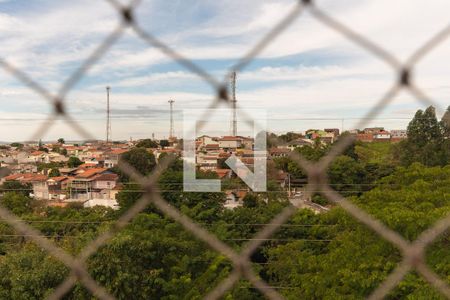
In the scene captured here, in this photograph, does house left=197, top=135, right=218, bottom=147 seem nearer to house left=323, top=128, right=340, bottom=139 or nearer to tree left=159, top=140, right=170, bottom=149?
tree left=159, top=140, right=170, bottom=149

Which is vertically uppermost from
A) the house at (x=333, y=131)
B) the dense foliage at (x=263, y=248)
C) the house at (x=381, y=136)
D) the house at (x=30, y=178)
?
the house at (x=333, y=131)

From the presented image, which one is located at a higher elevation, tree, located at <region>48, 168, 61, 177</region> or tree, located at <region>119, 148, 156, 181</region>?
tree, located at <region>119, 148, 156, 181</region>

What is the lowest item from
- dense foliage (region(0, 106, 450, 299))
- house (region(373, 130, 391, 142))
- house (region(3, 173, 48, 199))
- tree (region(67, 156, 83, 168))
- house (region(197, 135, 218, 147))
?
dense foliage (region(0, 106, 450, 299))

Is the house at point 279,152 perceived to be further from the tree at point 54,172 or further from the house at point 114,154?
the tree at point 54,172

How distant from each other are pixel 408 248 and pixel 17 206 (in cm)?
626

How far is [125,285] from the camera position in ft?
12.9

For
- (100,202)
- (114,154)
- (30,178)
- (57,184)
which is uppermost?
(114,154)

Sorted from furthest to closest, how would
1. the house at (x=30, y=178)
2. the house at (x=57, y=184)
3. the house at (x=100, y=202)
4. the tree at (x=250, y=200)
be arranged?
the tree at (x=250, y=200) → the house at (x=100, y=202) → the house at (x=57, y=184) → the house at (x=30, y=178)

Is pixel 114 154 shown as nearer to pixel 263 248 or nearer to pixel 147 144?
pixel 147 144

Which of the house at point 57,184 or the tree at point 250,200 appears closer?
the house at point 57,184

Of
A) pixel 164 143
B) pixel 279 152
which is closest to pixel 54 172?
pixel 164 143

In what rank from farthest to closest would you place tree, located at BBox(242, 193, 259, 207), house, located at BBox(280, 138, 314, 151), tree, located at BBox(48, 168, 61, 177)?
tree, located at BBox(242, 193, 259, 207) → tree, located at BBox(48, 168, 61, 177) → house, located at BBox(280, 138, 314, 151)

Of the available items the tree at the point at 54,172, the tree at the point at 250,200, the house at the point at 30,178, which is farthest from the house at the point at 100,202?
the tree at the point at 54,172

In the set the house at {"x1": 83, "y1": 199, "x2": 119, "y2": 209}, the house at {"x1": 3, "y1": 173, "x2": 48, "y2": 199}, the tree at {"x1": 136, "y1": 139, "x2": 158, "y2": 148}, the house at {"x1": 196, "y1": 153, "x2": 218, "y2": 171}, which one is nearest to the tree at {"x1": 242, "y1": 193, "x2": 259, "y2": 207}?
the house at {"x1": 83, "y1": 199, "x2": 119, "y2": 209}
